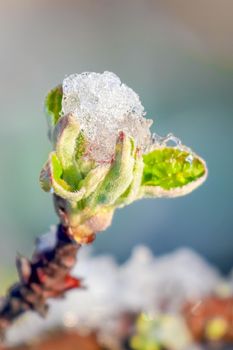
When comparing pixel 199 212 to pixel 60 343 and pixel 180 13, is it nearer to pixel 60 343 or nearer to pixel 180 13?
pixel 60 343

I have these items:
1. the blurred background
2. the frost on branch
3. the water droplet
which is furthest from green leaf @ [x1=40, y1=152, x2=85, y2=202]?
the blurred background

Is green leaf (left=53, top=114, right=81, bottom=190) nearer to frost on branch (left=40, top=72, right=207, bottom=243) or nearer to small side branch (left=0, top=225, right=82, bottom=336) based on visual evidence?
frost on branch (left=40, top=72, right=207, bottom=243)

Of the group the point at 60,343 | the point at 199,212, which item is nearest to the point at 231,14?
the point at 199,212

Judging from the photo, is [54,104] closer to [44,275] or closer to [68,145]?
[68,145]

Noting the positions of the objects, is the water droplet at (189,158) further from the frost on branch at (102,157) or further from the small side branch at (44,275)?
the small side branch at (44,275)

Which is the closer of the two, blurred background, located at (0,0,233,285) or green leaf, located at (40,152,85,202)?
green leaf, located at (40,152,85,202)

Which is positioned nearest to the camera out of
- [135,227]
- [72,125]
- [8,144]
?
[72,125]

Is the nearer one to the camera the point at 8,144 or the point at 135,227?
the point at 135,227

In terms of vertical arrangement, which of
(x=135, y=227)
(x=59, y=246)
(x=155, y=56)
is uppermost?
(x=155, y=56)

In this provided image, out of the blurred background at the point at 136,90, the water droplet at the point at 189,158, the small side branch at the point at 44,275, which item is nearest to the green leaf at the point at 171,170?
the water droplet at the point at 189,158
